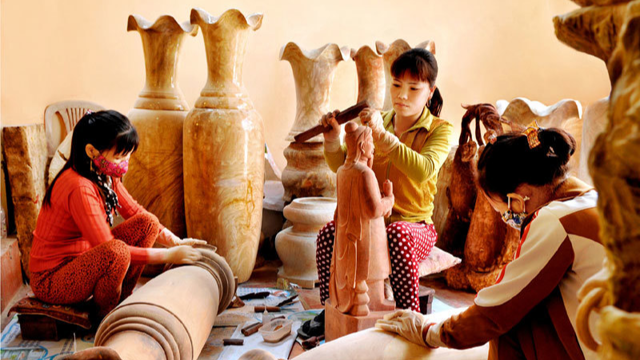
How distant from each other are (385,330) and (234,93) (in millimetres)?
2420

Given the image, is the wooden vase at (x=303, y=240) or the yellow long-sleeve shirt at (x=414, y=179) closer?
the yellow long-sleeve shirt at (x=414, y=179)

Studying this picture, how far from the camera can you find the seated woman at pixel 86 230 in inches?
111

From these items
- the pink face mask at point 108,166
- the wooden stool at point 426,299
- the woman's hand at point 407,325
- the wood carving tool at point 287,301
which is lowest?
the wood carving tool at point 287,301

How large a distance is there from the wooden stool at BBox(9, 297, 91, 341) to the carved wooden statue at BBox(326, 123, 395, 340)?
149 cm

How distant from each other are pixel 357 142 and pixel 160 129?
Answer: 2.15m

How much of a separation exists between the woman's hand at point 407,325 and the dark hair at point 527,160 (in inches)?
23.5

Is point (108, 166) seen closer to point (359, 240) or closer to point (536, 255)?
point (359, 240)

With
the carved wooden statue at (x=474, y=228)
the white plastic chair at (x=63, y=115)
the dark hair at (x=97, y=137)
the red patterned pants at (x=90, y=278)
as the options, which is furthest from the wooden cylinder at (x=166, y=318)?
the white plastic chair at (x=63, y=115)

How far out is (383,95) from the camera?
4406 mm

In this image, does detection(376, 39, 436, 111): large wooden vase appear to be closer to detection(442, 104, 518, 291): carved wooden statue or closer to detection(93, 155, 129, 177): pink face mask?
detection(442, 104, 518, 291): carved wooden statue

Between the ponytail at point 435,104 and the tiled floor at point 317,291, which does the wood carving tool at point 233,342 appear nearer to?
the tiled floor at point 317,291

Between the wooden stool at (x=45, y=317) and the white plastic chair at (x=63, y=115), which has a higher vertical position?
the white plastic chair at (x=63, y=115)

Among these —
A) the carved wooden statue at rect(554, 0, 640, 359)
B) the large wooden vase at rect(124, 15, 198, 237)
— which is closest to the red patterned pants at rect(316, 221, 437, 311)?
the carved wooden statue at rect(554, 0, 640, 359)

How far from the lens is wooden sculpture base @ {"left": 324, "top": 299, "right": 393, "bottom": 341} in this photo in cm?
237
